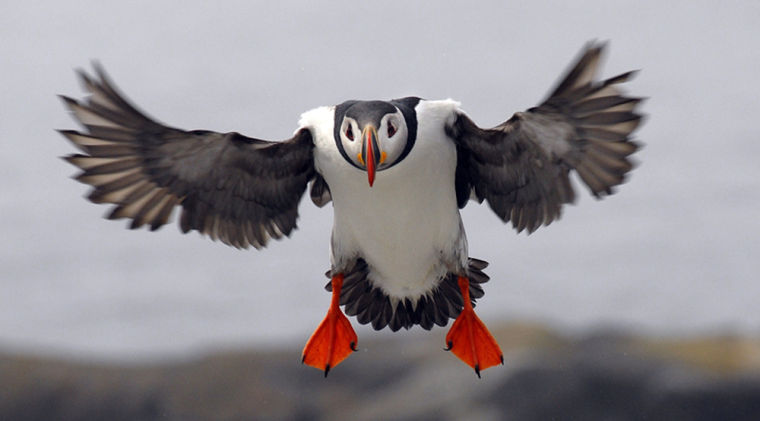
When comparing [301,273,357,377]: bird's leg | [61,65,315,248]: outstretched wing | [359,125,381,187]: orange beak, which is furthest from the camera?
[301,273,357,377]: bird's leg

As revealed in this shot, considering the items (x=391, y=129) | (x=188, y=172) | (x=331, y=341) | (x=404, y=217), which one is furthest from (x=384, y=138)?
(x=331, y=341)

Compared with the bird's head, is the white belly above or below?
below

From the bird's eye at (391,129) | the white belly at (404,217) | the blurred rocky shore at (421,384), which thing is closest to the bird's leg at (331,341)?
the white belly at (404,217)

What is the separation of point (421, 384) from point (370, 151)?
12610mm

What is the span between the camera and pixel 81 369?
1917cm

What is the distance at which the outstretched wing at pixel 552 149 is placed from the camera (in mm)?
5297

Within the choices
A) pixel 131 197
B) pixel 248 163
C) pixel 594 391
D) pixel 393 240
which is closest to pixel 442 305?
pixel 393 240

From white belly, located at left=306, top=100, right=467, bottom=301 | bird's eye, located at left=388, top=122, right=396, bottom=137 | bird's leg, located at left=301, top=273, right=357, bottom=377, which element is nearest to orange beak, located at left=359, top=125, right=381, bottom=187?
bird's eye, located at left=388, top=122, right=396, bottom=137

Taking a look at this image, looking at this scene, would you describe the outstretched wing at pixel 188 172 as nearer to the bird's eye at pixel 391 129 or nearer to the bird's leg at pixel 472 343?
the bird's eye at pixel 391 129

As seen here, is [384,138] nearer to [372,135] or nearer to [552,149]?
[372,135]

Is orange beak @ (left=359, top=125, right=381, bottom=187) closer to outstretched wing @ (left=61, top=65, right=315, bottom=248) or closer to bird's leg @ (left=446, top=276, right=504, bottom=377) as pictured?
outstretched wing @ (left=61, top=65, right=315, bottom=248)

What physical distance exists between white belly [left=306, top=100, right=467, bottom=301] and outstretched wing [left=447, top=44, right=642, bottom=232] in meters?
0.17

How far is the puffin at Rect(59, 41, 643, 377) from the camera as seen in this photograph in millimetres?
5504

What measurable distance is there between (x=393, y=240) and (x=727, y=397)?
11.8m
